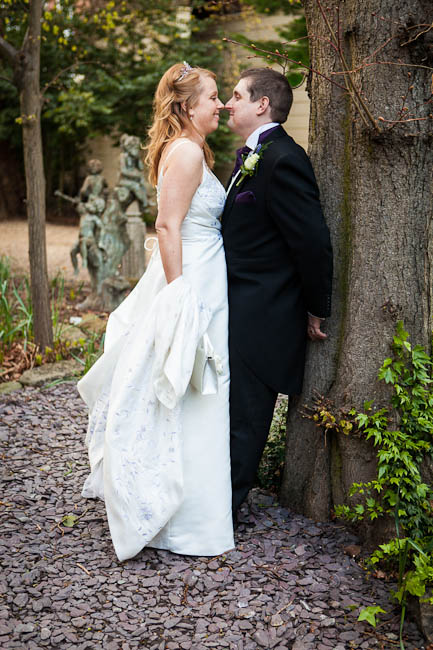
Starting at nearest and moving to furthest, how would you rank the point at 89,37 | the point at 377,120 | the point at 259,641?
the point at 259,641 → the point at 377,120 → the point at 89,37

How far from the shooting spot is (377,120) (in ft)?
8.50

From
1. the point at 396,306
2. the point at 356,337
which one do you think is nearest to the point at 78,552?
the point at 356,337

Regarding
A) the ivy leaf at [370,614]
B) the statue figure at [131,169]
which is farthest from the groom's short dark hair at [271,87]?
the statue figure at [131,169]

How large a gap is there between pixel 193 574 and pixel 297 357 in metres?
1.04

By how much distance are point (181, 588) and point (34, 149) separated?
395 cm

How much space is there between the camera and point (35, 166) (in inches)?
210

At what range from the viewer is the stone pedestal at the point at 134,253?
29.7 ft

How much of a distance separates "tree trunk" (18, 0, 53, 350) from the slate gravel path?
2.30m

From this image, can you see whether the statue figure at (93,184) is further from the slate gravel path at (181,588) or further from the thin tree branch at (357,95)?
the thin tree branch at (357,95)

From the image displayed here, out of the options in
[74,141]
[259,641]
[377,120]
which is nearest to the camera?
[259,641]

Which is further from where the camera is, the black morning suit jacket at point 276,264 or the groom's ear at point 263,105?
the groom's ear at point 263,105

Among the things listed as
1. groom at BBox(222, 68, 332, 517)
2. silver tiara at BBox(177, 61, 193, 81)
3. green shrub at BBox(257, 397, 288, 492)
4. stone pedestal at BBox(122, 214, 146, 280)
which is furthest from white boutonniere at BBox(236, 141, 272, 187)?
stone pedestal at BBox(122, 214, 146, 280)

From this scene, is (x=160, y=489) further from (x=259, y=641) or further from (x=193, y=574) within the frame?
(x=259, y=641)

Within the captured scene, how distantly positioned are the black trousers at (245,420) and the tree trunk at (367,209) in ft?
0.70
